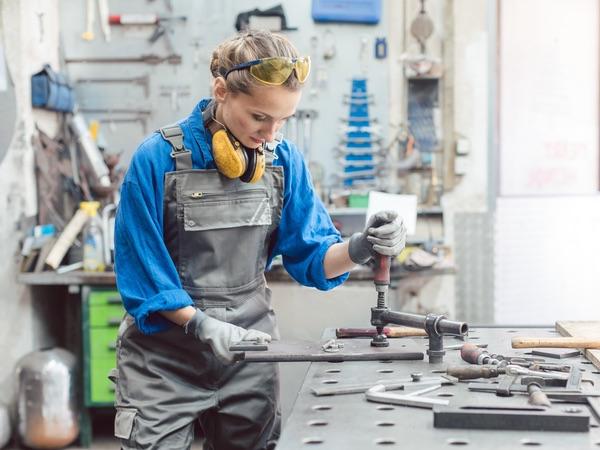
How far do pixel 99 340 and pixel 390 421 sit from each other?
2500 millimetres

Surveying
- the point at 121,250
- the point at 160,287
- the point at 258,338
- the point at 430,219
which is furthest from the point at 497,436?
the point at 430,219

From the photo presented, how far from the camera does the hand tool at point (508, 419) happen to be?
1249 millimetres

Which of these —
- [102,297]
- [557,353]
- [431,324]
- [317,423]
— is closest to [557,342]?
[557,353]

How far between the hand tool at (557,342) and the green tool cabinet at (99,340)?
2162 mm

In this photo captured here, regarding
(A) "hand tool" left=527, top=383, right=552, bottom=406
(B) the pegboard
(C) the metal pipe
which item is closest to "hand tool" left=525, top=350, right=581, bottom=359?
(C) the metal pipe

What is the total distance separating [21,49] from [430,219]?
207 centimetres

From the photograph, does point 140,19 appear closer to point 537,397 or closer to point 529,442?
point 537,397

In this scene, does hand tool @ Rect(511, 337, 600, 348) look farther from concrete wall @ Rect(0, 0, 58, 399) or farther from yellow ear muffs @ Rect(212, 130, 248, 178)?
concrete wall @ Rect(0, 0, 58, 399)

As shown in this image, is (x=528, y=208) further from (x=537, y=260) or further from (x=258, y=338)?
(x=258, y=338)

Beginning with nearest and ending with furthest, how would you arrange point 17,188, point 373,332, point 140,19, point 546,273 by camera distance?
point 373,332 → point 17,188 → point 140,19 → point 546,273

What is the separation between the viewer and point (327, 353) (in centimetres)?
159

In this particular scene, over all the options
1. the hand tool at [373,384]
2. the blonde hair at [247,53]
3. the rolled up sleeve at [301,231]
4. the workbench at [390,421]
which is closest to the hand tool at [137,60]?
the rolled up sleeve at [301,231]

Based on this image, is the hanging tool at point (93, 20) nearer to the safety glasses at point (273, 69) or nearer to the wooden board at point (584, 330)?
the safety glasses at point (273, 69)

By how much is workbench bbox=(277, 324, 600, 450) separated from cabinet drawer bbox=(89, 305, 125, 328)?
6.76 feet
